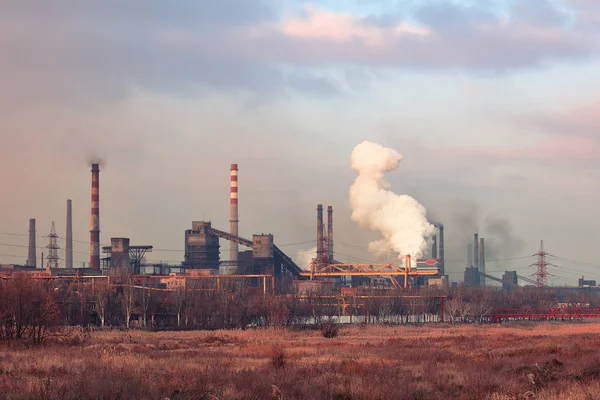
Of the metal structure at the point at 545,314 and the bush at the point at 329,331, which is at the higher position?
the bush at the point at 329,331

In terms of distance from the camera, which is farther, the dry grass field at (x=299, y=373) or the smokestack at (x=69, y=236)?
the smokestack at (x=69, y=236)

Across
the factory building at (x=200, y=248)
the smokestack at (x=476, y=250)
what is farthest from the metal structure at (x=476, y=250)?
the factory building at (x=200, y=248)

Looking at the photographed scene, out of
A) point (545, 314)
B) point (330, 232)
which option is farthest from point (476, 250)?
point (545, 314)

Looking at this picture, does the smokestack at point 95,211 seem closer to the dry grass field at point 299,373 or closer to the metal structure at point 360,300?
the metal structure at point 360,300

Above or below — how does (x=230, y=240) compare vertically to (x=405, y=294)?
above

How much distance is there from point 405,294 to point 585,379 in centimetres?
7748

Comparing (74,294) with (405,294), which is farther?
(405,294)

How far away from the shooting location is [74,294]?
71375mm

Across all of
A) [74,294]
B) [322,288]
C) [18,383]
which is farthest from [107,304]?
[18,383]

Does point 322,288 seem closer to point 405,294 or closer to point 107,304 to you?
point 405,294

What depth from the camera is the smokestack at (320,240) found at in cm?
12400

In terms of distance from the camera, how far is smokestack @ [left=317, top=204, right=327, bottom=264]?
124000 mm

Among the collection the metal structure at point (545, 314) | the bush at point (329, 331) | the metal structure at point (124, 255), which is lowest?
the metal structure at point (545, 314)

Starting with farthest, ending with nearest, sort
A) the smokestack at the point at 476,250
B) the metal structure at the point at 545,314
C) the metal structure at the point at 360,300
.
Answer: the smokestack at the point at 476,250 < the metal structure at the point at 360,300 < the metal structure at the point at 545,314
